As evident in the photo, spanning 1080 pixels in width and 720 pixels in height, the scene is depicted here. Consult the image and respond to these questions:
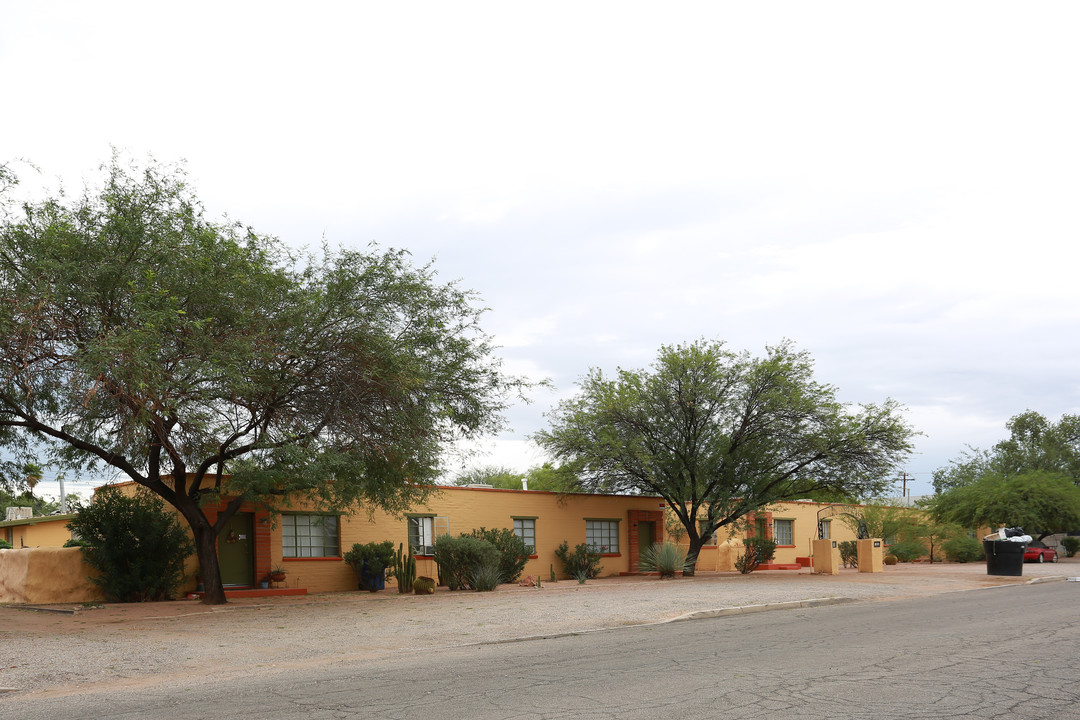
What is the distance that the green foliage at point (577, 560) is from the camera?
32.0 metres

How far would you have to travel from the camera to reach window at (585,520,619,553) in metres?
33.8

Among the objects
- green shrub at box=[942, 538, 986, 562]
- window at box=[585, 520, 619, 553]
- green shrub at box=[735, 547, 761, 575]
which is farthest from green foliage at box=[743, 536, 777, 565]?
green shrub at box=[942, 538, 986, 562]

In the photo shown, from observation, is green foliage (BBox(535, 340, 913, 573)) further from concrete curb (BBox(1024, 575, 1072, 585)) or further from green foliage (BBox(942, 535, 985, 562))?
green foliage (BBox(942, 535, 985, 562))

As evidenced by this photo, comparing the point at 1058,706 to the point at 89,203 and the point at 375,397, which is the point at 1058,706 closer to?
the point at 375,397

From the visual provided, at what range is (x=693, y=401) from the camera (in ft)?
97.5

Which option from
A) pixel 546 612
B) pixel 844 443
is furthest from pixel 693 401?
pixel 546 612

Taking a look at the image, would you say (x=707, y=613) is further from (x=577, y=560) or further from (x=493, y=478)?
(x=493, y=478)

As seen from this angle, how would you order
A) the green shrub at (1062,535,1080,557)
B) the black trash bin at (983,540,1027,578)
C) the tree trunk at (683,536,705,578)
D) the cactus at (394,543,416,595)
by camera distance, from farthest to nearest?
1. the green shrub at (1062,535,1080,557)
2. the tree trunk at (683,536,705,578)
3. the black trash bin at (983,540,1027,578)
4. the cactus at (394,543,416,595)

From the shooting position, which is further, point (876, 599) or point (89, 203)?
point (876, 599)

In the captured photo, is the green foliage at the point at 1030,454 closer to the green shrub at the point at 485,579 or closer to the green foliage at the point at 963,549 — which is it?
the green foliage at the point at 963,549

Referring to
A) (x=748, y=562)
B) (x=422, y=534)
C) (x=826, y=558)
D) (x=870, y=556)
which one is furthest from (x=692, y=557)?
(x=422, y=534)

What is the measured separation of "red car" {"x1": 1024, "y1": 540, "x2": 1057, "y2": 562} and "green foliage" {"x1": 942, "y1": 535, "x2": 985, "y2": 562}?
2.15 meters

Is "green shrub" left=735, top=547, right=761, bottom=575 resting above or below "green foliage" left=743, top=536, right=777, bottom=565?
below

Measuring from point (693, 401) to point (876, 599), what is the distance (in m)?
9.95
